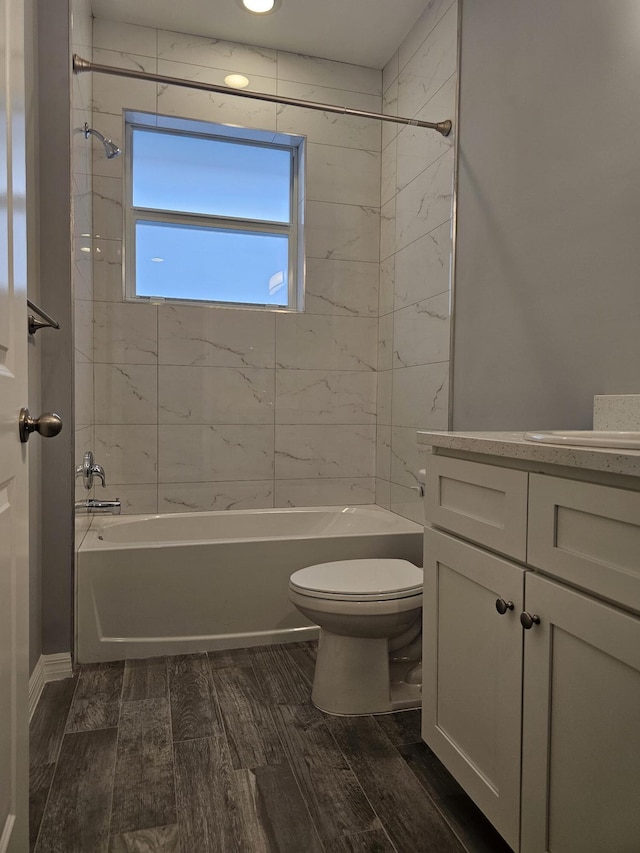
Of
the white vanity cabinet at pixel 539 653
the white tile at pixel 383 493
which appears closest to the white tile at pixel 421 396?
the white tile at pixel 383 493

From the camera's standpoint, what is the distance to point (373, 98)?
123 inches

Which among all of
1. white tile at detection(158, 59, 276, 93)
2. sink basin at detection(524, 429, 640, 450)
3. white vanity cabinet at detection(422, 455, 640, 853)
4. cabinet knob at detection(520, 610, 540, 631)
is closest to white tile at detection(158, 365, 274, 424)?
white tile at detection(158, 59, 276, 93)

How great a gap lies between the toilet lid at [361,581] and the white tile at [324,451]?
3.50 ft

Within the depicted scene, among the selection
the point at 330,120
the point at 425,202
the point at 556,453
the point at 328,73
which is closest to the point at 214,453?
the point at 425,202

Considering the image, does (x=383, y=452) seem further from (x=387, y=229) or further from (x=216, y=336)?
(x=387, y=229)

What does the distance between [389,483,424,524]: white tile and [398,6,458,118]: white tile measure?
1847mm

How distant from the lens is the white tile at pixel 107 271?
108 inches

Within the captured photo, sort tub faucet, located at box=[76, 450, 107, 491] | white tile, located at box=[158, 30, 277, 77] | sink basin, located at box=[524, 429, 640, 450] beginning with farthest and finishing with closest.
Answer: white tile, located at box=[158, 30, 277, 77]
tub faucet, located at box=[76, 450, 107, 491]
sink basin, located at box=[524, 429, 640, 450]

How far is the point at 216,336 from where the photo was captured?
116 inches

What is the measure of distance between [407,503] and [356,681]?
3.83 ft

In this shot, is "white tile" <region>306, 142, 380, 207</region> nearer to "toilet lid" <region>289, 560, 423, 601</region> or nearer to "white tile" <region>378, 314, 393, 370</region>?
"white tile" <region>378, 314, 393, 370</region>

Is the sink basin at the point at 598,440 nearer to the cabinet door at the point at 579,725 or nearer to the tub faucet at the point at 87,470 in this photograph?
the cabinet door at the point at 579,725

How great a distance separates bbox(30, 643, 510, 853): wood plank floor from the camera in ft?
4.15

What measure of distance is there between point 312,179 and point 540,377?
1879mm
